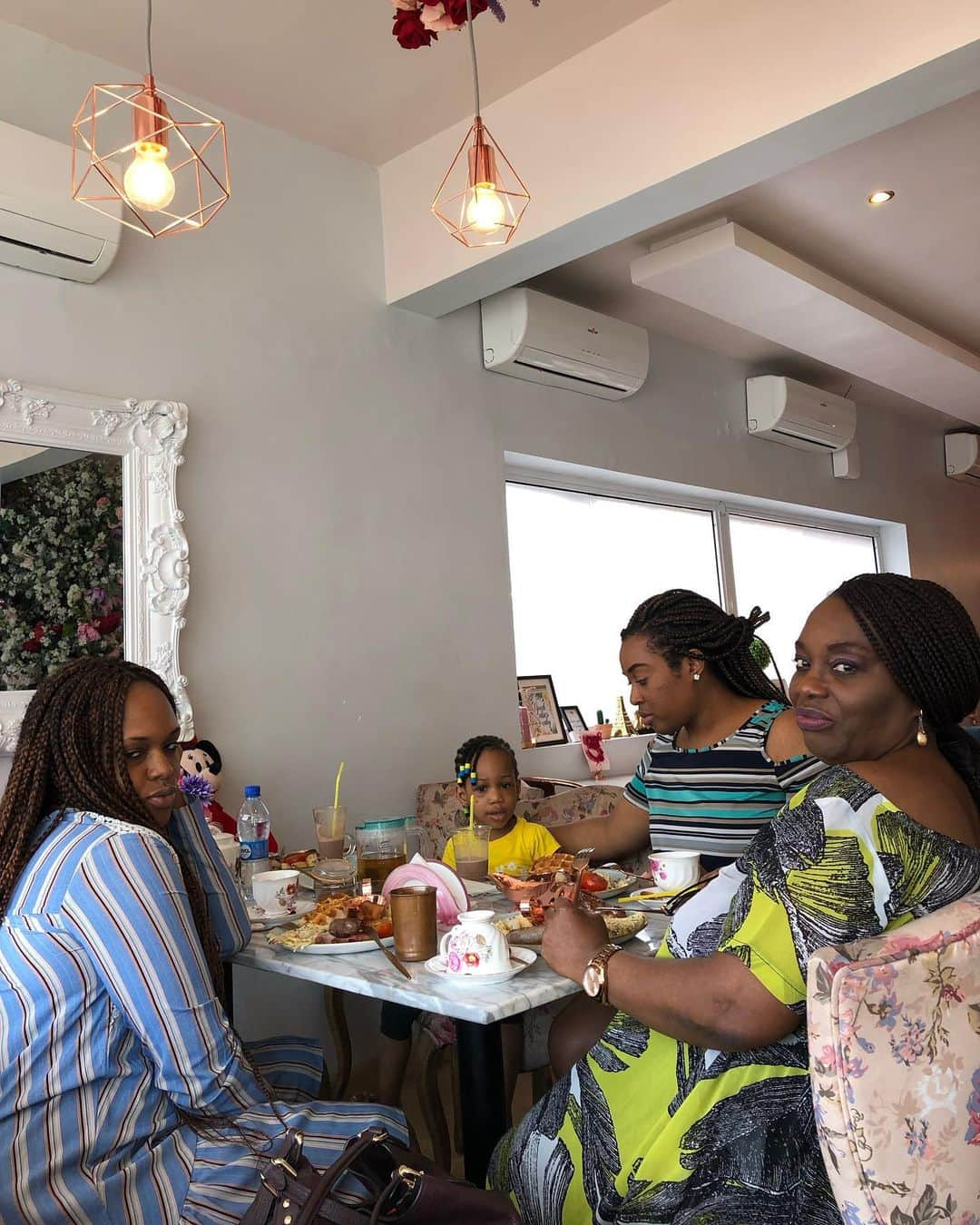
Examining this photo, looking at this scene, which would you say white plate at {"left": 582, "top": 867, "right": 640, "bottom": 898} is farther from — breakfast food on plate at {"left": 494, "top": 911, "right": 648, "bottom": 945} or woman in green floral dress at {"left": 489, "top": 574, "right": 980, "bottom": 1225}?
woman in green floral dress at {"left": 489, "top": 574, "right": 980, "bottom": 1225}

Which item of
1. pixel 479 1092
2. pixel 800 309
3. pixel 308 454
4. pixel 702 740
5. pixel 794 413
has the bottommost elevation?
pixel 479 1092

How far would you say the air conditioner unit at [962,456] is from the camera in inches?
254

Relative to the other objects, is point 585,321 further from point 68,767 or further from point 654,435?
point 68,767

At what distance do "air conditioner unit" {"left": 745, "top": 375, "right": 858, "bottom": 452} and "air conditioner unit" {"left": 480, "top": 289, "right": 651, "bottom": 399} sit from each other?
969 mm

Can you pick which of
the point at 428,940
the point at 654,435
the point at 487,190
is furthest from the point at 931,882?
the point at 654,435

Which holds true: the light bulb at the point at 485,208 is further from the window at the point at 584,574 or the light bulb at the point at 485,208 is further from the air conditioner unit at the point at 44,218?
the window at the point at 584,574

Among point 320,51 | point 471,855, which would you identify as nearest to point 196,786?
point 471,855

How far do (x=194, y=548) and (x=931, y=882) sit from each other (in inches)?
84.1

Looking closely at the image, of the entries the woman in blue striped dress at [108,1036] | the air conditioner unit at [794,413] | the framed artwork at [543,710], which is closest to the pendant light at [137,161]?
the woman in blue striped dress at [108,1036]

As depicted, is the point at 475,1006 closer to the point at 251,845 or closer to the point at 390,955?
the point at 390,955

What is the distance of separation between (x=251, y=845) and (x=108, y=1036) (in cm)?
92

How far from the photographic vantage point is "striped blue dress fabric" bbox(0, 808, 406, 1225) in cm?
126

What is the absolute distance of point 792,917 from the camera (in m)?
1.13

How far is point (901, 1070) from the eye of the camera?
1.02 metres
